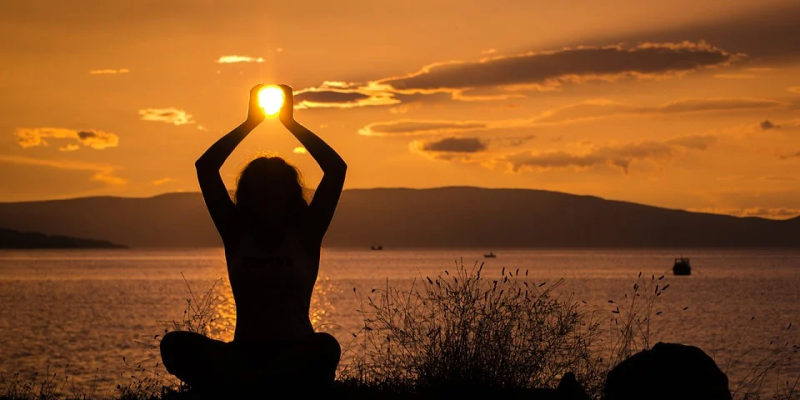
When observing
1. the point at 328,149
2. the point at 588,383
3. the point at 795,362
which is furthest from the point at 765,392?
the point at 328,149

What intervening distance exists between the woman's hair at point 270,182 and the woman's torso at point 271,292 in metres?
0.34

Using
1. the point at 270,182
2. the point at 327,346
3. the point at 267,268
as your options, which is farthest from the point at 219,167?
the point at 327,346

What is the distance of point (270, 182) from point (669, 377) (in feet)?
13.3

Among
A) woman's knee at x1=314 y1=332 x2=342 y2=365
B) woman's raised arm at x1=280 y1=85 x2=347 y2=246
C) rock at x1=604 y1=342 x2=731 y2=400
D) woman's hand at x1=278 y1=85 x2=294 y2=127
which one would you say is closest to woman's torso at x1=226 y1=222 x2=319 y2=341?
woman's knee at x1=314 y1=332 x2=342 y2=365

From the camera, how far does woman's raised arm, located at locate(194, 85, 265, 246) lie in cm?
587

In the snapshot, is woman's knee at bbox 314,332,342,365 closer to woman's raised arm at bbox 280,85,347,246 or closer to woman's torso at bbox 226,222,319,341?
woman's torso at bbox 226,222,319,341

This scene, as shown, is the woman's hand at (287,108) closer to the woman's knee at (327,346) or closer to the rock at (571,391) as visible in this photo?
the woman's knee at (327,346)

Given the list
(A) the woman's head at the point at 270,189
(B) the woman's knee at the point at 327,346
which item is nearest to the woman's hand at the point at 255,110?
(A) the woman's head at the point at 270,189

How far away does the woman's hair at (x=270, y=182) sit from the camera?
589cm

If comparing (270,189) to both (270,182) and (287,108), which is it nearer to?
(270,182)

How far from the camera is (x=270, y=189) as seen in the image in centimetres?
590

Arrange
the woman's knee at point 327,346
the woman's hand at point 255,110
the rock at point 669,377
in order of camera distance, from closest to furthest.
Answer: the woman's knee at point 327,346 < the woman's hand at point 255,110 < the rock at point 669,377

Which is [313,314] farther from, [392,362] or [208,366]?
[208,366]

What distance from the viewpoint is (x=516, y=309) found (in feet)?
31.3
